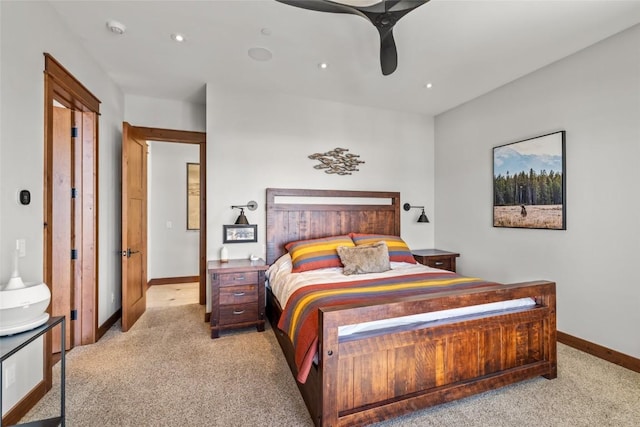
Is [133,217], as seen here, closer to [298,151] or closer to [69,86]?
[69,86]

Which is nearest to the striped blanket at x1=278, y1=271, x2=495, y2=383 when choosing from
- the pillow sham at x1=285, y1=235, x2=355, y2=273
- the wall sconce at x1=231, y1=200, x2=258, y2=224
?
the pillow sham at x1=285, y1=235, x2=355, y2=273

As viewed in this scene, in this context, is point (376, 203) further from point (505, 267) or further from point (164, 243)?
point (164, 243)

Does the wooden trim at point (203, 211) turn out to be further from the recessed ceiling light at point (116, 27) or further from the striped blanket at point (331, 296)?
the striped blanket at point (331, 296)

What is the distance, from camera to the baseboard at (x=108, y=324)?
3139 mm

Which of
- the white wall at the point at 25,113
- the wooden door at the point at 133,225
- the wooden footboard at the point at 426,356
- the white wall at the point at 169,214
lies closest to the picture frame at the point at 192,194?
the white wall at the point at 169,214

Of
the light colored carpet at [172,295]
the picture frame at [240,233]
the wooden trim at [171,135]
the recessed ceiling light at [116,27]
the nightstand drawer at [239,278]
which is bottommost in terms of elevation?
the light colored carpet at [172,295]

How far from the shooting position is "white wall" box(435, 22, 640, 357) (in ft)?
8.41

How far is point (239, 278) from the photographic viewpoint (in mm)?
3244

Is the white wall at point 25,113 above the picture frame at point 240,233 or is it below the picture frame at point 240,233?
above

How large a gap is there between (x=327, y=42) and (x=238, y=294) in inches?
107

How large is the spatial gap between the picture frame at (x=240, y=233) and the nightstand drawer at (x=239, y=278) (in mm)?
629

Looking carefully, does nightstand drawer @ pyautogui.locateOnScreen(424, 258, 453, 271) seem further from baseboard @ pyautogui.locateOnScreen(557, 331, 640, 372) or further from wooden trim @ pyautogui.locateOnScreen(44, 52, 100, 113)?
wooden trim @ pyautogui.locateOnScreen(44, 52, 100, 113)

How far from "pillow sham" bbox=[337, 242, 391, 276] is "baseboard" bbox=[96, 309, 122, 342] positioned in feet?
8.72

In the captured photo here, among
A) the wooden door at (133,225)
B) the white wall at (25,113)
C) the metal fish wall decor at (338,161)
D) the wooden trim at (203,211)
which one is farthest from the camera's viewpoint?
Result: the metal fish wall decor at (338,161)
